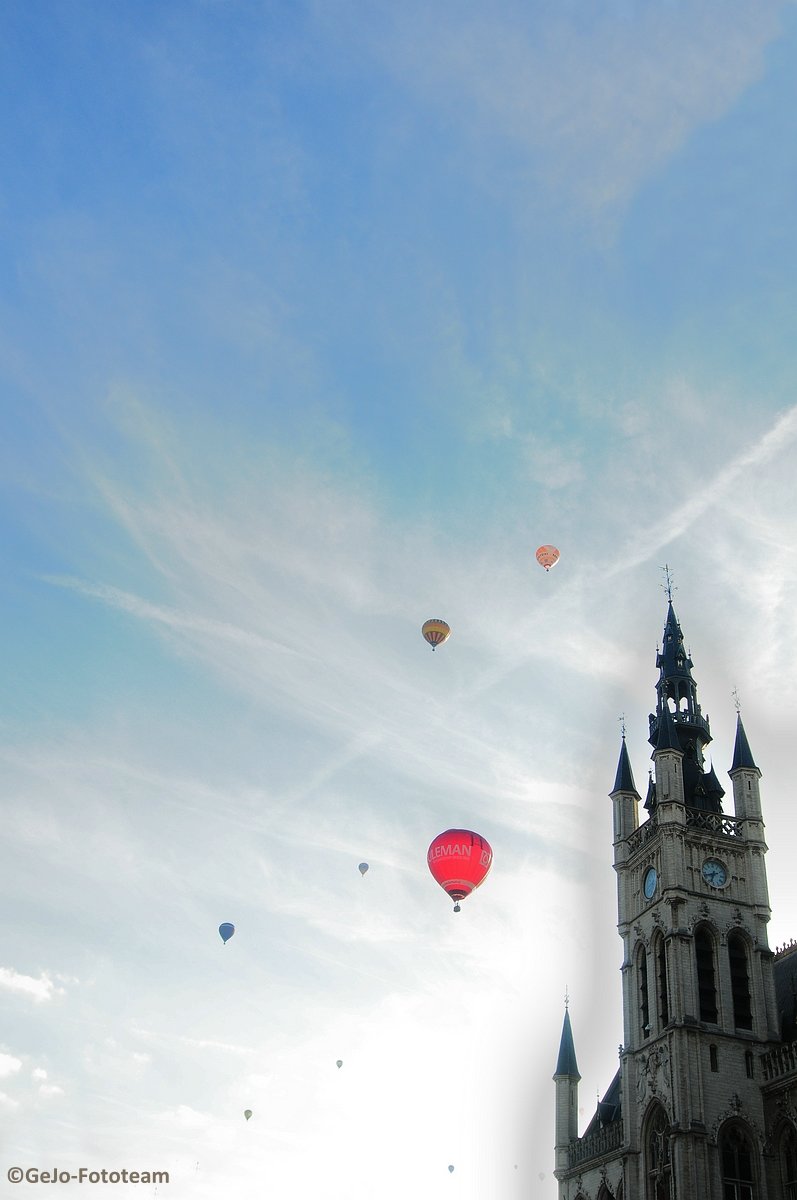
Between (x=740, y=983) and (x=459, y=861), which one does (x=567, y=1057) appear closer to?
(x=740, y=983)

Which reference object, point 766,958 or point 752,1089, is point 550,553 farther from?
point 752,1089

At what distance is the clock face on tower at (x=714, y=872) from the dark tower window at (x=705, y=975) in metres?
2.49

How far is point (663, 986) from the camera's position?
5706cm

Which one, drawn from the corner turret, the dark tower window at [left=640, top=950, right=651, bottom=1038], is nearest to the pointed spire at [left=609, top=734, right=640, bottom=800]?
the corner turret

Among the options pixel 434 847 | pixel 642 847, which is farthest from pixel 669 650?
pixel 434 847

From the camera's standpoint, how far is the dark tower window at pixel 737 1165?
167ft

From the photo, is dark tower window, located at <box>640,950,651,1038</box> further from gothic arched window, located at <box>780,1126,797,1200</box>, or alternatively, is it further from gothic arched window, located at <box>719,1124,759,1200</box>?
gothic arched window, located at <box>780,1126,797,1200</box>

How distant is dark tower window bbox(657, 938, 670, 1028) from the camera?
56.2 m

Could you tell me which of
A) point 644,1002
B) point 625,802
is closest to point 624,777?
point 625,802

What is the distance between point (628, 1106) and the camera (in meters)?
56.7

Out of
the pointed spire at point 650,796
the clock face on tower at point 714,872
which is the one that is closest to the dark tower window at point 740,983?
the clock face on tower at point 714,872

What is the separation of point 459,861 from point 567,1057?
24275 millimetres

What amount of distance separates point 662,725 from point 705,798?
4.73 m

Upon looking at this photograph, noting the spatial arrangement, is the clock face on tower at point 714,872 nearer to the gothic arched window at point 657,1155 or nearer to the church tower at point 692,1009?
the church tower at point 692,1009
